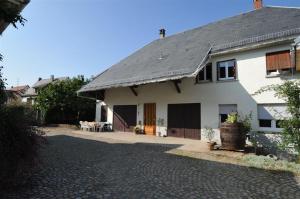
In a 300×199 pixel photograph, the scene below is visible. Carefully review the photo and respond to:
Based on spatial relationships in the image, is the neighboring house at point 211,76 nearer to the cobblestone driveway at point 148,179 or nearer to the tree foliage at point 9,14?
the cobblestone driveway at point 148,179

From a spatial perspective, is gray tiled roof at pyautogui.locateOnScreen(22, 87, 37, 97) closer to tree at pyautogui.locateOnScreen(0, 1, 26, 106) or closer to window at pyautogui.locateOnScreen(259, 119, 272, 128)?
window at pyautogui.locateOnScreen(259, 119, 272, 128)

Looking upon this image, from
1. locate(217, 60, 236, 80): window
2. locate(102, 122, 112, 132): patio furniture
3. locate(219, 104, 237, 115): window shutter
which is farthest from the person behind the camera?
locate(102, 122, 112, 132): patio furniture

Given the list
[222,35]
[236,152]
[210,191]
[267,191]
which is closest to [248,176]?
[267,191]

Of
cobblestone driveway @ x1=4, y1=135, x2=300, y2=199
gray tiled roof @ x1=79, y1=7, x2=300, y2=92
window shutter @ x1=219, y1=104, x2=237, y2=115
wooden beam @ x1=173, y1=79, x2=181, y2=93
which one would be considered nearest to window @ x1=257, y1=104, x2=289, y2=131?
window shutter @ x1=219, y1=104, x2=237, y2=115

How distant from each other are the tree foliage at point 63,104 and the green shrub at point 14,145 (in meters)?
23.8

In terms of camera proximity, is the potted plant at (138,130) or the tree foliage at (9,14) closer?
the tree foliage at (9,14)

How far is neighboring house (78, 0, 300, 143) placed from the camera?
41.5 feet

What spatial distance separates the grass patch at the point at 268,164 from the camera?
8.82 m

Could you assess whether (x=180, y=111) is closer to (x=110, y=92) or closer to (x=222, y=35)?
(x=222, y=35)

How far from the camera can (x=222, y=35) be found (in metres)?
16.4

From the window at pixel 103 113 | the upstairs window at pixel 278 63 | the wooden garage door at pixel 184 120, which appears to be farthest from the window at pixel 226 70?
the window at pixel 103 113

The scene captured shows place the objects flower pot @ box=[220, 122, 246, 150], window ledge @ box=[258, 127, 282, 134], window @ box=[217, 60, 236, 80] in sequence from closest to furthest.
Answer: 1. flower pot @ box=[220, 122, 246, 150]
2. window ledge @ box=[258, 127, 282, 134]
3. window @ box=[217, 60, 236, 80]

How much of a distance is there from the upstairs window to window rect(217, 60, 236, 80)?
6.13 ft

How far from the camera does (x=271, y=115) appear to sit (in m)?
12.6
